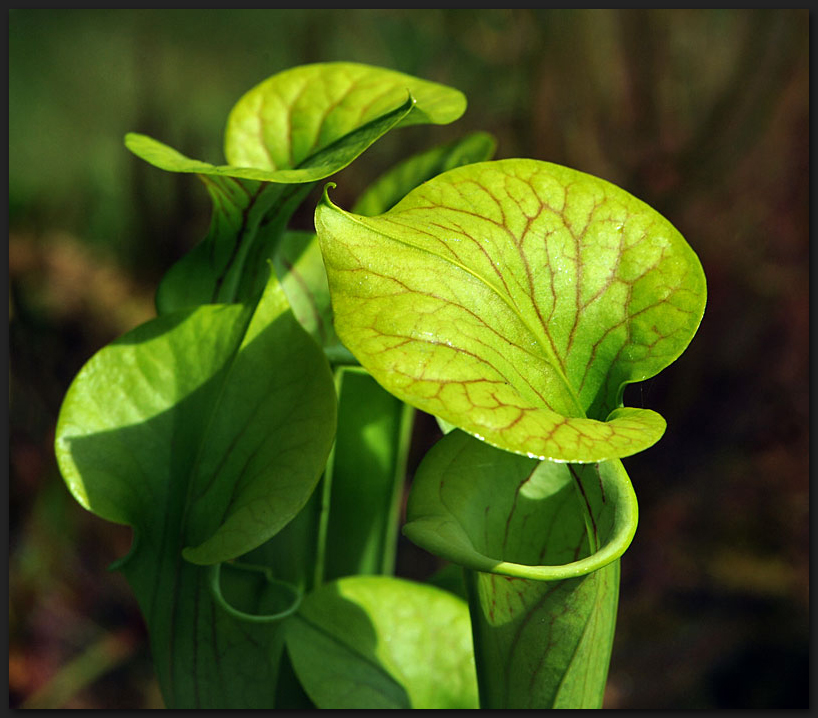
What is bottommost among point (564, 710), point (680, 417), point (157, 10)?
point (680, 417)

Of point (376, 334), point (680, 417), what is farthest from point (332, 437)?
point (680, 417)

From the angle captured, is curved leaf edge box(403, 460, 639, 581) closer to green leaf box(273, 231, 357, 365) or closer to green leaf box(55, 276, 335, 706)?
green leaf box(55, 276, 335, 706)

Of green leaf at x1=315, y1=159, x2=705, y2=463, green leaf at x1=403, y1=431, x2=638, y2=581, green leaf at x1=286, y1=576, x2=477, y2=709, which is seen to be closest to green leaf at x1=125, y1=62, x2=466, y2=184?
green leaf at x1=315, y1=159, x2=705, y2=463

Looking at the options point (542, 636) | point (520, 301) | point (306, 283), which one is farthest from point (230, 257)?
point (542, 636)

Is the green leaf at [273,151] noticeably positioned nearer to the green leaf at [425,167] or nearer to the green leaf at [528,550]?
the green leaf at [425,167]

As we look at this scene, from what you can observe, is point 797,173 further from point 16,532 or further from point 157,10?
point 16,532

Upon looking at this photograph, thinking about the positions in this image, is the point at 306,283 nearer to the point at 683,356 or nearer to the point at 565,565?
the point at 565,565

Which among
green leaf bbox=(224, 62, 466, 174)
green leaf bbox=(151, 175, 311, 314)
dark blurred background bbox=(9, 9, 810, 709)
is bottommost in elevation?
dark blurred background bbox=(9, 9, 810, 709)
